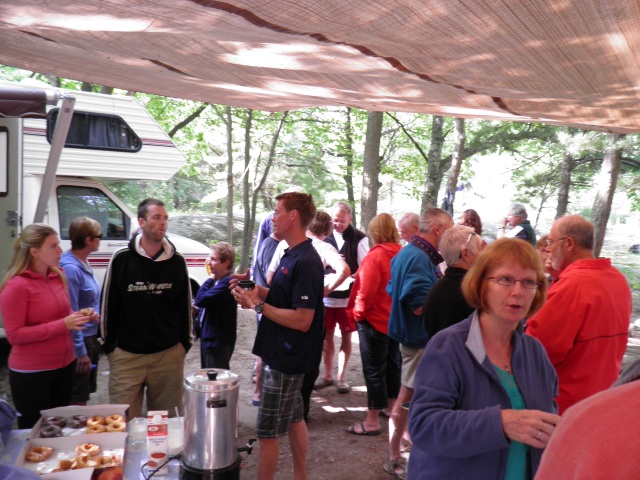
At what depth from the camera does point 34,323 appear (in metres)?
3.54

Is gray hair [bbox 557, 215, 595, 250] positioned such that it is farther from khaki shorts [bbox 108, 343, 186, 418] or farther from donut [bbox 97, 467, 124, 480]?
khaki shorts [bbox 108, 343, 186, 418]

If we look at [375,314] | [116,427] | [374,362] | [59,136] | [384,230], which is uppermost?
[59,136]

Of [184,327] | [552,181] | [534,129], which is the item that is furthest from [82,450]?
[552,181]

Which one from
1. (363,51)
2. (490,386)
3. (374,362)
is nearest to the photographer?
(490,386)

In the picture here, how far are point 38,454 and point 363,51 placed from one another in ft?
7.57

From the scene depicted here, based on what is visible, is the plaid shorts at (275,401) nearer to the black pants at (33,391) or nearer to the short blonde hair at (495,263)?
the black pants at (33,391)

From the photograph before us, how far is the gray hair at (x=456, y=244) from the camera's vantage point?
3.45 meters

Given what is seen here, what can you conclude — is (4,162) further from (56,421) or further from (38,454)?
(38,454)

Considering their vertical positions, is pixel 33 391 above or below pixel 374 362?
above

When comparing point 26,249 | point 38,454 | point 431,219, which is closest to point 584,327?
point 431,219

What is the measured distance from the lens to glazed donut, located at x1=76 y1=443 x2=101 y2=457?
2586mm

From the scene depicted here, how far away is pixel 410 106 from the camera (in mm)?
3729

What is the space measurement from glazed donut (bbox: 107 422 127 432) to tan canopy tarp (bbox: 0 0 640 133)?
187cm

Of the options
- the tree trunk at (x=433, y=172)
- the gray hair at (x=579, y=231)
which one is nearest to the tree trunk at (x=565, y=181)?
the tree trunk at (x=433, y=172)
